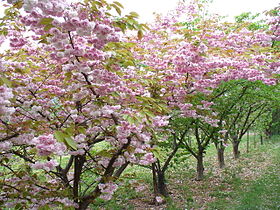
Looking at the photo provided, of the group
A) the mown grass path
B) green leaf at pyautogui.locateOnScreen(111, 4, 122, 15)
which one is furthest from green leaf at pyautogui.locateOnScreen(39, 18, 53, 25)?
the mown grass path

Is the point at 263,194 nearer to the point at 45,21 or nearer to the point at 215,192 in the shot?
the point at 215,192

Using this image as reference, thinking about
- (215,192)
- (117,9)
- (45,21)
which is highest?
(117,9)

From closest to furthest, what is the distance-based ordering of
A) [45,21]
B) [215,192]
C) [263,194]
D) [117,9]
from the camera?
[45,21] < [117,9] < [263,194] < [215,192]

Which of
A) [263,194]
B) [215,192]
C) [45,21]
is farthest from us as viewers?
[215,192]

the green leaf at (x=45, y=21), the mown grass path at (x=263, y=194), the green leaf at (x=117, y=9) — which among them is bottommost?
the mown grass path at (x=263, y=194)

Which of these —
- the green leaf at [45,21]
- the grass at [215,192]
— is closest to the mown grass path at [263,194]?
the grass at [215,192]

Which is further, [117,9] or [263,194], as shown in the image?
[263,194]

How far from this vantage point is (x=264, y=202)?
6047 millimetres

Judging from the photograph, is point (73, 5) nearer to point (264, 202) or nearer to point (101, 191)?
point (101, 191)

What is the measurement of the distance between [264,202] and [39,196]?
5.20 m

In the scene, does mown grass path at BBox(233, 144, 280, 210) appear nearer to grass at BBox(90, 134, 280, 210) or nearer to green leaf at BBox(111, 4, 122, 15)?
grass at BBox(90, 134, 280, 210)

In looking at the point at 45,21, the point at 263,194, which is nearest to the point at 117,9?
the point at 45,21

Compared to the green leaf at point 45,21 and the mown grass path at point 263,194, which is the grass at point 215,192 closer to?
the mown grass path at point 263,194

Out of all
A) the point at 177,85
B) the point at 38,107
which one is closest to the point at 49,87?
the point at 38,107
